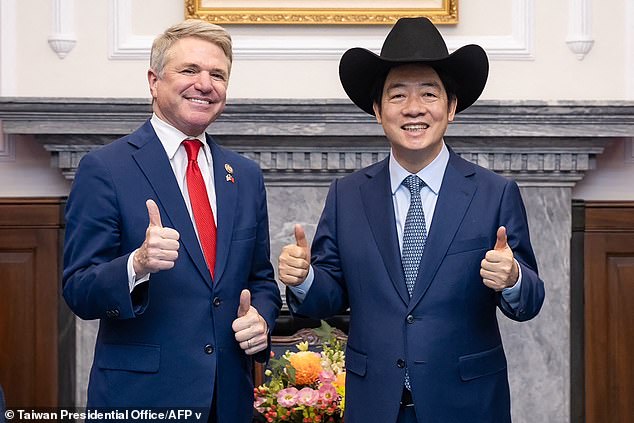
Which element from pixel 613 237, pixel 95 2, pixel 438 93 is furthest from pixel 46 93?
pixel 613 237

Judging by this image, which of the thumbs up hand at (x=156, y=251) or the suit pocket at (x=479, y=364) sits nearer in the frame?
the thumbs up hand at (x=156, y=251)

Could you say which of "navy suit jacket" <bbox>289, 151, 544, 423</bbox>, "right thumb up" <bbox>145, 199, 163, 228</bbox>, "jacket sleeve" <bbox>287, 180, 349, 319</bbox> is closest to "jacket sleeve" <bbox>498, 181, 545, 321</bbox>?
"navy suit jacket" <bbox>289, 151, 544, 423</bbox>

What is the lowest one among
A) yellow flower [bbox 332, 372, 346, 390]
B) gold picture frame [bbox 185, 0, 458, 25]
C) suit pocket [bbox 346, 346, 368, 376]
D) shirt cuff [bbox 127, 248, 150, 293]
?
yellow flower [bbox 332, 372, 346, 390]

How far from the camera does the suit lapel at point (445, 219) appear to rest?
7.52ft

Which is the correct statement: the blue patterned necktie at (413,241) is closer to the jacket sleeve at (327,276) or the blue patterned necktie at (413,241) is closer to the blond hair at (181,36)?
the jacket sleeve at (327,276)

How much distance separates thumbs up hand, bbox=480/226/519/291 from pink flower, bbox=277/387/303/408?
3.28 ft

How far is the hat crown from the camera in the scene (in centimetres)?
236

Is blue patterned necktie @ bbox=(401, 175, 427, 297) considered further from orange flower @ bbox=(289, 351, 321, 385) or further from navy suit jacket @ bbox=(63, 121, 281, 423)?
orange flower @ bbox=(289, 351, 321, 385)

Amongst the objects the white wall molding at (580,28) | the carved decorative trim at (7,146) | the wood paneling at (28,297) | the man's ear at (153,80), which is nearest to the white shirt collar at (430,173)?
the man's ear at (153,80)

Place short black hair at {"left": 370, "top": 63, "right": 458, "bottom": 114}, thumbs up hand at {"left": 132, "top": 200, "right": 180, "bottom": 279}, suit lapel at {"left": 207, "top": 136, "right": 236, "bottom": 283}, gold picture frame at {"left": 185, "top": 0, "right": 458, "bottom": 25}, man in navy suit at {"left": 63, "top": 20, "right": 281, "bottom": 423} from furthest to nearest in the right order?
gold picture frame at {"left": 185, "top": 0, "right": 458, "bottom": 25}
short black hair at {"left": 370, "top": 63, "right": 458, "bottom": 114}
suit lapel at {"left": 207, "top": 136, "right": 236, "bottom": 283}
man in navy suit at {"left": 63, "top": 20, "right": 281, "bottom": 423}
thumbs up hand at {"left": 132, "top": 200, "right": 180, "bottom": 279}

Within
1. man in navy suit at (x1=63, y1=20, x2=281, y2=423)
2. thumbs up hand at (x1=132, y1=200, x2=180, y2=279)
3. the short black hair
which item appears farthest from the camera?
the short black hair

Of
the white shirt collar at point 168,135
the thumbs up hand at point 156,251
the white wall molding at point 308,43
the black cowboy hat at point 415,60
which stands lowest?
the thumbs up hand at point 156,251

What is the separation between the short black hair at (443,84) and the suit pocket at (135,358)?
812mm

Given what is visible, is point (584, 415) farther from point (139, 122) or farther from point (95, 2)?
point (95, 2)
